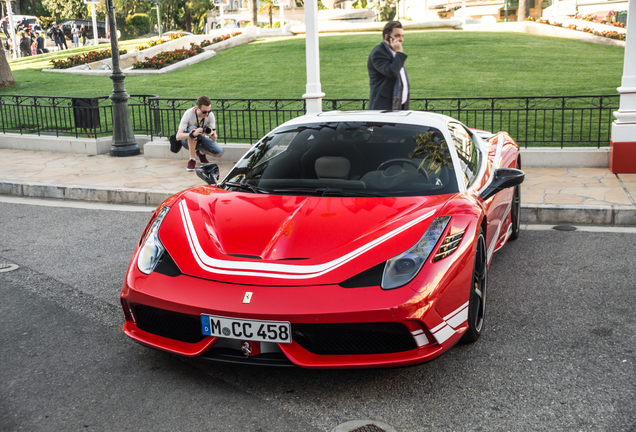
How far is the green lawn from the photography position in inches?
779

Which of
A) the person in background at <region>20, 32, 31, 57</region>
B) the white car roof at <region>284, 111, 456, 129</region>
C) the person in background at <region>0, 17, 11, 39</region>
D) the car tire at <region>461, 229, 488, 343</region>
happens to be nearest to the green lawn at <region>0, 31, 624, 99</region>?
the white car roof at <region>284, 111, 456, 129</region>

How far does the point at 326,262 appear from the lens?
10.2ft

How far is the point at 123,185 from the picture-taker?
893cm

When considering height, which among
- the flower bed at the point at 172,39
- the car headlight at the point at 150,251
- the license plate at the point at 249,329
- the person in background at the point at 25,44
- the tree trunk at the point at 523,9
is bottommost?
the license plate at the point at 249,329

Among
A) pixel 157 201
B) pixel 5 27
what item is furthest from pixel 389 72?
pixel 5 27

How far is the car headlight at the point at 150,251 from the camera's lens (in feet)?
11.2

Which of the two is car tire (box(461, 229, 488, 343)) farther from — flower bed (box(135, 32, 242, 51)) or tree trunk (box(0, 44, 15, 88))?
flower bed (box(135, 32, 242, 51))

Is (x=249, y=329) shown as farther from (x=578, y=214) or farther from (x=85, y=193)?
(x=85, y=193)

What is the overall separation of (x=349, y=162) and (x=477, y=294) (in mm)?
1283

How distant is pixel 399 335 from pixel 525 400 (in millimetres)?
701

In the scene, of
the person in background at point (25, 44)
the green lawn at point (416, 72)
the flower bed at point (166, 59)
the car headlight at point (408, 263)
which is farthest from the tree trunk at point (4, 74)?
the person in background at point (25, 44)

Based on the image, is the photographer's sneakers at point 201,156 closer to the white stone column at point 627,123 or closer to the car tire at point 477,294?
the white stone column at point 627,123

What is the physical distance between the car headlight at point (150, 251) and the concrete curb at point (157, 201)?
4514 mm

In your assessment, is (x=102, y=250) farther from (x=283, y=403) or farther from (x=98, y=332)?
(x=283, y=403)
